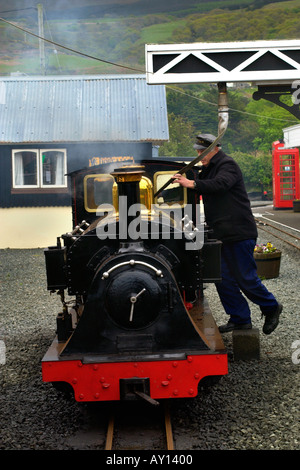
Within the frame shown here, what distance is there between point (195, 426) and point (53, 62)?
103 ft

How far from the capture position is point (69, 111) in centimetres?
1706

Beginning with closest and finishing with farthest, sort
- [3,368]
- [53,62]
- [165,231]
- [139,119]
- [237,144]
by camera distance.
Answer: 1. [165,231]
2. [3,368]
3. [139,119]
4. [53,62]
5. [237,144]

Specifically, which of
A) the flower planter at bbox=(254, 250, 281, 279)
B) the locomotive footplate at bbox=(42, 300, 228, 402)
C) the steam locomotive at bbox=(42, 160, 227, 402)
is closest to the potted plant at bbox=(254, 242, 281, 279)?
the flower planter at bbox=(254, 250, 281, 279)

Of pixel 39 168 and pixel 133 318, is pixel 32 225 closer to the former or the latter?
pixel 39 168

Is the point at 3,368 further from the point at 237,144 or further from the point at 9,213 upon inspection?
the point at 237,144

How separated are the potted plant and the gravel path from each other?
322 centimetres

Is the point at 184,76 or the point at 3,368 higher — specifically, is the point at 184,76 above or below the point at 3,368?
above

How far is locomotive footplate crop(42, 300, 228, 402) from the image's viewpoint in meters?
3.91

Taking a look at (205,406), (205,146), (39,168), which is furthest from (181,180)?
(39,168)

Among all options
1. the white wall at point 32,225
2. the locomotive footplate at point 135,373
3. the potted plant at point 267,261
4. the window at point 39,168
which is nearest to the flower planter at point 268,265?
the potted plant at point 267,261

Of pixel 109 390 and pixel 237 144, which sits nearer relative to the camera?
pixel 109 390

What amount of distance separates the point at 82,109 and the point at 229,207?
12.6 m

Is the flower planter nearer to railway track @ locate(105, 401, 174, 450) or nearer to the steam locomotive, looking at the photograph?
the steam locomotive

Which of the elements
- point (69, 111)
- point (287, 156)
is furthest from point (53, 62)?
point (69, 111)
